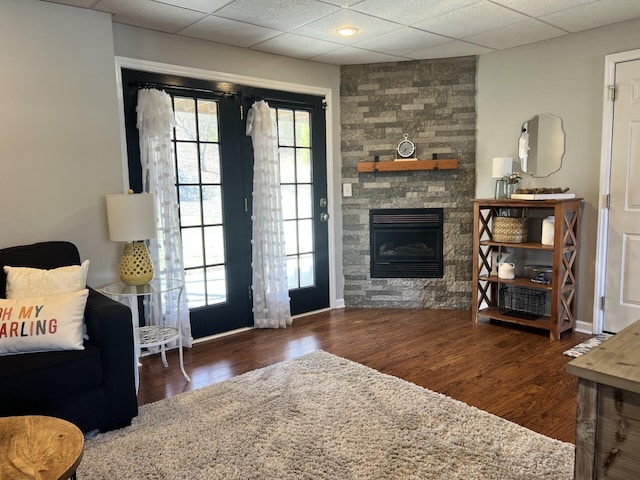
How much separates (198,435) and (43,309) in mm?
987

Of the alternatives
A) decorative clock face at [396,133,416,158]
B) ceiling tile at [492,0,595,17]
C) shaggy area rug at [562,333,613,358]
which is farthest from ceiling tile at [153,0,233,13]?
shaggy area rug at [562,333,613,358]

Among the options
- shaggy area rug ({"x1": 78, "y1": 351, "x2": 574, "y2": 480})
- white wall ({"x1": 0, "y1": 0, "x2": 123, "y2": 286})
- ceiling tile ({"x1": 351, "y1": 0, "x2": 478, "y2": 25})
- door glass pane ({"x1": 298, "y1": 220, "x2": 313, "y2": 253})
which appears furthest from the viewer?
door glass pane ({"x1": 298, "y1": 220, "x2": 313, "y2": 253})

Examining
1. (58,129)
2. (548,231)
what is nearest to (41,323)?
(58,129)

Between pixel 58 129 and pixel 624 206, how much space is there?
4137mm

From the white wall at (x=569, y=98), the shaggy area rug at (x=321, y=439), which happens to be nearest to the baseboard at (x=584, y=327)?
the white wall at (x=569, y=98)

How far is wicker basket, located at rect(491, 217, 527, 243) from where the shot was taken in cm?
403

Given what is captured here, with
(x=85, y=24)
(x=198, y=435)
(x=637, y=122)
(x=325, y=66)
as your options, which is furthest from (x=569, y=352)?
→ (x=85, y=24)

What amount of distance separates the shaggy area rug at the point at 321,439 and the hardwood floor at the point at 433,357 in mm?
220

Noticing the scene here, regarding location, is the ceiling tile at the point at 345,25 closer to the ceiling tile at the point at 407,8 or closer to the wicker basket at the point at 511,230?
the ceiling tile at the point at 407,8

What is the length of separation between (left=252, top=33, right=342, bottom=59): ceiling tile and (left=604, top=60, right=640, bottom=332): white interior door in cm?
228

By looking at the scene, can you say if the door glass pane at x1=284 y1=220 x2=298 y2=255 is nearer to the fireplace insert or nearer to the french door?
the french door

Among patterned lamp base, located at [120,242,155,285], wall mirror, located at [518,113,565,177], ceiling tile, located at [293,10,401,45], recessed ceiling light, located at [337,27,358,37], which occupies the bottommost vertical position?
patterned lamp base, located at [120,242,155,285]

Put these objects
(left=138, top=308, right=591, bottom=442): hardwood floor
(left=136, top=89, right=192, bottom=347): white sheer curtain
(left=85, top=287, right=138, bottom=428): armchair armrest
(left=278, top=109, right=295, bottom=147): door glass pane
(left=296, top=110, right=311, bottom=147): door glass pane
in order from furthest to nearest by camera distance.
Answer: (left=296, top=110, right=311, bottom=147): door glass pane
(left=278, top=109, right=295, bottom=147): door glass pane
(left=136, top=89, right=192, bottom=347): white sheer curtain
(left=138, top=308, right=591, bottom=442): hardwood floor
(left=85, top=287, right=138, bottom=428): armchair armrest

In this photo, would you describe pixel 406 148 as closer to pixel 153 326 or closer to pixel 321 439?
pixel 153 326
